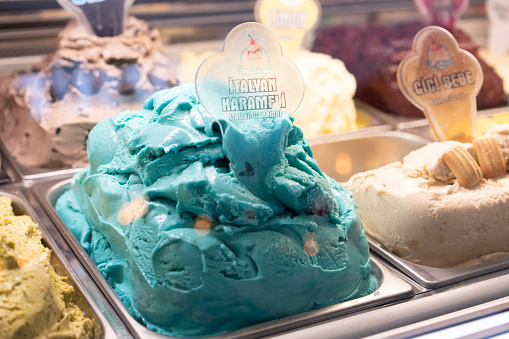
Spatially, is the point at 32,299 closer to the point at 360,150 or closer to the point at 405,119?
the point at 360,150

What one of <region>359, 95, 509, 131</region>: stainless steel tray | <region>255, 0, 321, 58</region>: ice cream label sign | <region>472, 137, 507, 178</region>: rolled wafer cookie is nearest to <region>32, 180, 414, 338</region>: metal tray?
<region>472, 137, 507, 178</region>: rolled wafer cookie

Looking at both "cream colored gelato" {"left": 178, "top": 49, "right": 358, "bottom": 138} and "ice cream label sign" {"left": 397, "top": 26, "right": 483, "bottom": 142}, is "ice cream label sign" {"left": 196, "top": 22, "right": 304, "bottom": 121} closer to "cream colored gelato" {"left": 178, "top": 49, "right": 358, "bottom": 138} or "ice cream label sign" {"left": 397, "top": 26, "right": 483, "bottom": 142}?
"ice cream label sign" {"left": 397, "top": 26, "right": 483, "bottom": 142}

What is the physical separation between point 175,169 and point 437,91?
97 centimetres

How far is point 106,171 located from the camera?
5.18 feet

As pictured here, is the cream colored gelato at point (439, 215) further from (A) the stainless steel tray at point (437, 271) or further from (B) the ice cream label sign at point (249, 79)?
(B) the ice cream label sign at point (249, 79)

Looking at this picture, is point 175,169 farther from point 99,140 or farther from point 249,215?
point 99,140

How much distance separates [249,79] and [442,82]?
827mm

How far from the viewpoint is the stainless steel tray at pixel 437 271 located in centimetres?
151

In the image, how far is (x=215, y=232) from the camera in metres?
1.29

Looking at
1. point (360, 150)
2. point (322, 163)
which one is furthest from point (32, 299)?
point (360, 150)

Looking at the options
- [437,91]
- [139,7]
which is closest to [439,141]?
[437,91]

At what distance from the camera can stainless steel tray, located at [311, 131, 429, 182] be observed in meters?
2.39

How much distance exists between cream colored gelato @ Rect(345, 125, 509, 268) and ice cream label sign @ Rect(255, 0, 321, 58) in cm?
106

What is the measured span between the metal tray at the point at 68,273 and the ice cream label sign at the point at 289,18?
1.25 meters
